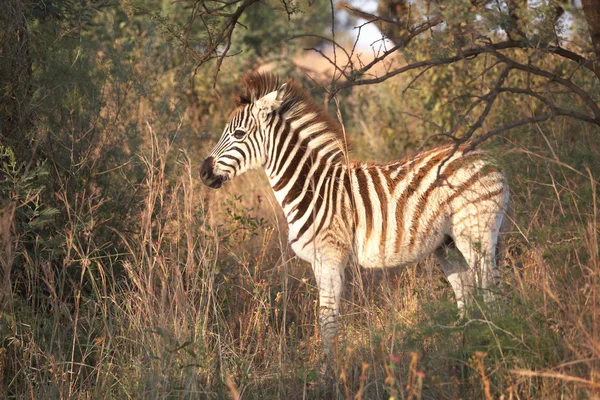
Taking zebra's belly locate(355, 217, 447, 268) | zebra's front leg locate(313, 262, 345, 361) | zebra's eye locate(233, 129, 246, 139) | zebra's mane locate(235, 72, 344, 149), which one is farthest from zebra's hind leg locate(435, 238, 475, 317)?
zebra's eye locate(233, 129, 246, 139)

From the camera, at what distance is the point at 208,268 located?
5.29 metres

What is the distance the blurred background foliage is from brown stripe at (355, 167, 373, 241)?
54 cm

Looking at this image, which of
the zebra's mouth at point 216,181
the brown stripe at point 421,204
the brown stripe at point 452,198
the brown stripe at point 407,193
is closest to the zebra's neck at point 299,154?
the zebra's mouth at point 216,181

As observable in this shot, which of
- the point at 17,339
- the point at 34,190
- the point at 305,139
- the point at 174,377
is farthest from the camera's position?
the point at 305,139

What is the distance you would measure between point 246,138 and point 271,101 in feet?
1.23

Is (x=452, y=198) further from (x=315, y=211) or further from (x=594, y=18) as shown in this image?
(x=594, y=18)

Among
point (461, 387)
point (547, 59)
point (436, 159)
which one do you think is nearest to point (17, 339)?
point (461, 387)

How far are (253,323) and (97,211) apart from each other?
62.1 inches

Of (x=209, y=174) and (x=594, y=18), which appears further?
(x=209, y=174)

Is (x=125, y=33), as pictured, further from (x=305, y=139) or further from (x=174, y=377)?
(x=174, y=377)

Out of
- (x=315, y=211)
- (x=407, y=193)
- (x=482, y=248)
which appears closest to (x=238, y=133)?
(x=315, y=211)

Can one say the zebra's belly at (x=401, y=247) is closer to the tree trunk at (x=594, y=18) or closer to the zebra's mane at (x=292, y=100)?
the zebra's mane at (x=292, y=100)

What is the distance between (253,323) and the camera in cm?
577

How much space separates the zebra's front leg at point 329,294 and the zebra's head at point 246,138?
3.63 ft
